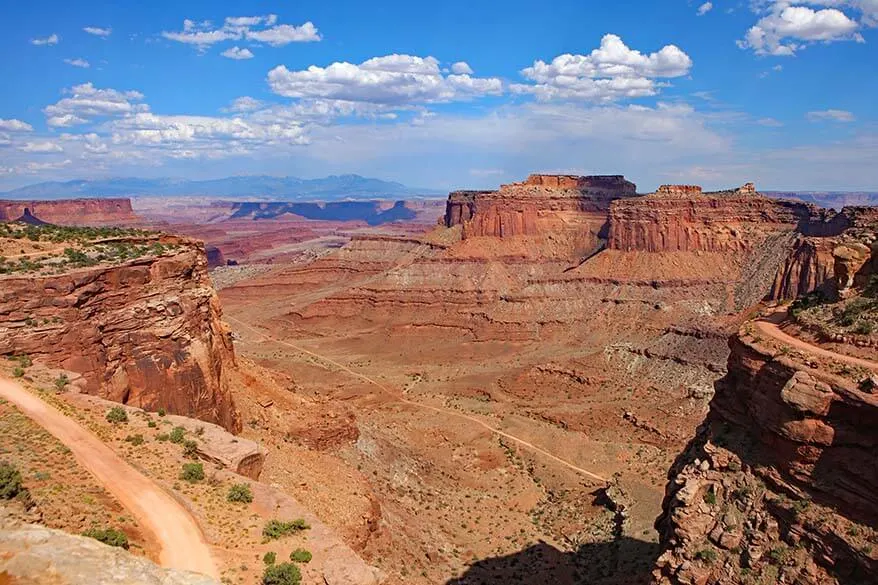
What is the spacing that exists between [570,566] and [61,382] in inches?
1054

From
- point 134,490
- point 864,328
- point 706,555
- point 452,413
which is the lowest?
point 452,413

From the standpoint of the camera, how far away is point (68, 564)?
32.5 ft

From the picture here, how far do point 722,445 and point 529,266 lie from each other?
278 ft

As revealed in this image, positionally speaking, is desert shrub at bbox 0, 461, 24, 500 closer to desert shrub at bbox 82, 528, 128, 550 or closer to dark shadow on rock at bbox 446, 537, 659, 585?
desert shrub at bbox 82, 528, 128, 550

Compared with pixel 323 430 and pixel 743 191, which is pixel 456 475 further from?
pixel 743 191

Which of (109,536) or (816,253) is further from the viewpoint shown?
(816,253)

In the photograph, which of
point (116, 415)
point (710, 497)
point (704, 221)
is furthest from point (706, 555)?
point (704, 221)

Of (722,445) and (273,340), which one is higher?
(722,445)

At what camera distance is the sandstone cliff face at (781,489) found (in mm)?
19281

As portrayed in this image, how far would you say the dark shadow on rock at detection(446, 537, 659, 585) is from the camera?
31797 millimetres

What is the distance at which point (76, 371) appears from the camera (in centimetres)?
2566

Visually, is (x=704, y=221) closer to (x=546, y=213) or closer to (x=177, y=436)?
(x=546, y=213)

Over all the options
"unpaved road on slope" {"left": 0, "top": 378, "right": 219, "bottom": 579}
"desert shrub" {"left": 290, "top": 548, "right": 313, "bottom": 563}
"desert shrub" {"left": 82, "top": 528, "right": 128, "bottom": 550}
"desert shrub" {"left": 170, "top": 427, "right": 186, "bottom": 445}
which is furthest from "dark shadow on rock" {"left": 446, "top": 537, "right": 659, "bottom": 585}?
"desert shrub" {"left": 82, "top": 528, "right": 128, "bottom": 550}

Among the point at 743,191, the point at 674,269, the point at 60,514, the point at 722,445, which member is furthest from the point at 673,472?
the point at 743,191
